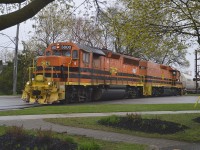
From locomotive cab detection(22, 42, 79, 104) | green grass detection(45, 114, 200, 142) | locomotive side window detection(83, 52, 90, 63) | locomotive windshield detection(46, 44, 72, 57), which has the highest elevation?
locomotive windshield detection(46, 44, 72, 57)

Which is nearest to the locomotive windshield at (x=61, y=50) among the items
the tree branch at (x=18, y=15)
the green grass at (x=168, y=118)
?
the green grass at (x=168, y=118)

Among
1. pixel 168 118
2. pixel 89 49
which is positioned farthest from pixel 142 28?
pixel 89 49

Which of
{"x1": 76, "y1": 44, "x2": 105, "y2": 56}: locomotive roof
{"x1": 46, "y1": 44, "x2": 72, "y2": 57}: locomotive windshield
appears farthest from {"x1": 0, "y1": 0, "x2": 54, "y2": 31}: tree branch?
{"x1": 76, "y1": 44, "x2": 105, "y2": 56}: locomotive roof

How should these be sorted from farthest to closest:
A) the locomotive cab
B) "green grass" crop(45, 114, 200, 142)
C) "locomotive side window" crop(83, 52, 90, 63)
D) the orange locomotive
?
"locomotive side window" crop(83, 52, 90, 63) → the orange locomotive → the locomotive cab → "green grass" crop(45, 114, 200, 142)

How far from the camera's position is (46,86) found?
26188 millimetres

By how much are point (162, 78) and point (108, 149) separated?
1553 inches

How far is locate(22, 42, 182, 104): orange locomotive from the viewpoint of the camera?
2658cm

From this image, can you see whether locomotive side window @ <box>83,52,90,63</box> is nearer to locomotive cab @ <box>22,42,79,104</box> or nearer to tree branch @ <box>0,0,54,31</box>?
locomotive cab @ <box>22,42,79,104</box>

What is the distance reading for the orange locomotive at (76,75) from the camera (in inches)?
1046

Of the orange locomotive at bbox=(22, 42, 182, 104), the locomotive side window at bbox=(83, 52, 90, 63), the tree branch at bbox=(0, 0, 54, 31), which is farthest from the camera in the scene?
the locomotive side window at bbox=(83, 52, 90, 63)

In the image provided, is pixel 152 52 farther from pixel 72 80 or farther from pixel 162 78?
pixel 162 78

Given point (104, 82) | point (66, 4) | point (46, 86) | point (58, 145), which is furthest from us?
point (104, 82)

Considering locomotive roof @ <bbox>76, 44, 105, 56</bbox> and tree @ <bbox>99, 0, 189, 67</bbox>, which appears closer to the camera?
tree @ <bbox>99, 0, 189, 67</bbox>

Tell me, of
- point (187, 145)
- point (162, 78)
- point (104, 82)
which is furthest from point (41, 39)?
point (187, 145)
